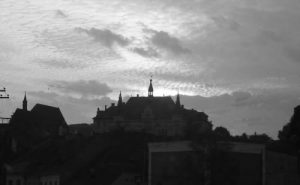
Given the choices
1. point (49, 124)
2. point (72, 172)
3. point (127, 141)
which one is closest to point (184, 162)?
point (72, 172)

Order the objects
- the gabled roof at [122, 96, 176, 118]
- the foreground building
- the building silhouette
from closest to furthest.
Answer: the foreground building, the building silhouette, the gabled roof at [122, 96, 176, 118]

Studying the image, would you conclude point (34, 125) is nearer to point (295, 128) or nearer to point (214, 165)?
point (295, 128)

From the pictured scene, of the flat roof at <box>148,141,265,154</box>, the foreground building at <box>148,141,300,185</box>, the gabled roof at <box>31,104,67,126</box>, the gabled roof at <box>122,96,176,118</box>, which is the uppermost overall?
the gabled roof at <box>122,96,176,118</box>

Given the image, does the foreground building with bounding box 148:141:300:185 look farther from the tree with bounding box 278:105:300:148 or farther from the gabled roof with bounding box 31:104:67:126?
the gabled roof with bounding box 31:104:67:126

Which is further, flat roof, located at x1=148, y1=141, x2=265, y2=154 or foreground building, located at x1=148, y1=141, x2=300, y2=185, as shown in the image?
flat roof, located at x1=148, y1=141, x2=265, y2=154

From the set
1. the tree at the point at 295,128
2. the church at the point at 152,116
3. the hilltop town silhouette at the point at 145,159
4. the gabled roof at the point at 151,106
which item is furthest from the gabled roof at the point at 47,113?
the tree at the point at 295,128

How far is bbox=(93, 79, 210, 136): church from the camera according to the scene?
552ft

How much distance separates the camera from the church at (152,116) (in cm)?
16812

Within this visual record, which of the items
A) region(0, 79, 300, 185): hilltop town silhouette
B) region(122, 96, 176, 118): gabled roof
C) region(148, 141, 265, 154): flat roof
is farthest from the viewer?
region(122, 96, 176, 118): gabled roof

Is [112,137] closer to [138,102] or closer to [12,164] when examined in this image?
[12,164]

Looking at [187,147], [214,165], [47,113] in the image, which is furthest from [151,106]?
[214,165]

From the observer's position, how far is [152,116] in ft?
556

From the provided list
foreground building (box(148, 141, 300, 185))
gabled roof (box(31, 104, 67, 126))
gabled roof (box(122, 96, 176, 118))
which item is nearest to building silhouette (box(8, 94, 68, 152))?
gabled roof (box(31, 104, 67, 126))

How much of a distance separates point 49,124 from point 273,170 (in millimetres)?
80651
